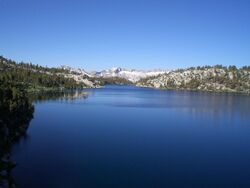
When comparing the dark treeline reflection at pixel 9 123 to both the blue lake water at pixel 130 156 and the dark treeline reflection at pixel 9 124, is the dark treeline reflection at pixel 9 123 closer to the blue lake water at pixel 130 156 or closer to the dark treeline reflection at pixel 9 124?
the dark treeline reflection at pixel 9 124

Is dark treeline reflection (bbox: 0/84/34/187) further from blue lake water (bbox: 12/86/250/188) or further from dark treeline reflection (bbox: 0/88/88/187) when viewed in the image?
blue lake water (bbox: 12/86/250/188)

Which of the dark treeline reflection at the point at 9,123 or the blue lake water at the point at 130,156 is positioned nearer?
the dark treeline reflection at the point at 9,123

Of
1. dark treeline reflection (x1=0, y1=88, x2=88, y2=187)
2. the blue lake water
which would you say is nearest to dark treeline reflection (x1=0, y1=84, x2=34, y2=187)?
dark treeline reflection (x1=0, y1=88, x2=88, y2=187)

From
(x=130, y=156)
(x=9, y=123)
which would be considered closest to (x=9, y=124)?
(x=9, y=123)

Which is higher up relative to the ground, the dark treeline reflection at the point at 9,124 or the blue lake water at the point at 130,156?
the dark treeline reflection at the point at 9,124

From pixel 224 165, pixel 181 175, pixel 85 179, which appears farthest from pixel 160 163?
pixel 85 179

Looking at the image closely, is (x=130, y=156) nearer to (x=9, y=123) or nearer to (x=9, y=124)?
(x=9, y=124)

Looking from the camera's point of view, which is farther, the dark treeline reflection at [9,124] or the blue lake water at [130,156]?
the blue lake water at [130,156]

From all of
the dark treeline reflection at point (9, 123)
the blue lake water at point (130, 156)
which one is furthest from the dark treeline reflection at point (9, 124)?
the blue lake water at point (130, 156)

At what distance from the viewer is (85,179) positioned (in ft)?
119

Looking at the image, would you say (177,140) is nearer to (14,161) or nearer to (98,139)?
(98,139)

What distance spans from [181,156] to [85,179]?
55.5 ft

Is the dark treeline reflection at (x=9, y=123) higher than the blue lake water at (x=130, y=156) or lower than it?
higher

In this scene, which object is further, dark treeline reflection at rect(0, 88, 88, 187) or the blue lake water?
the blue lake water
